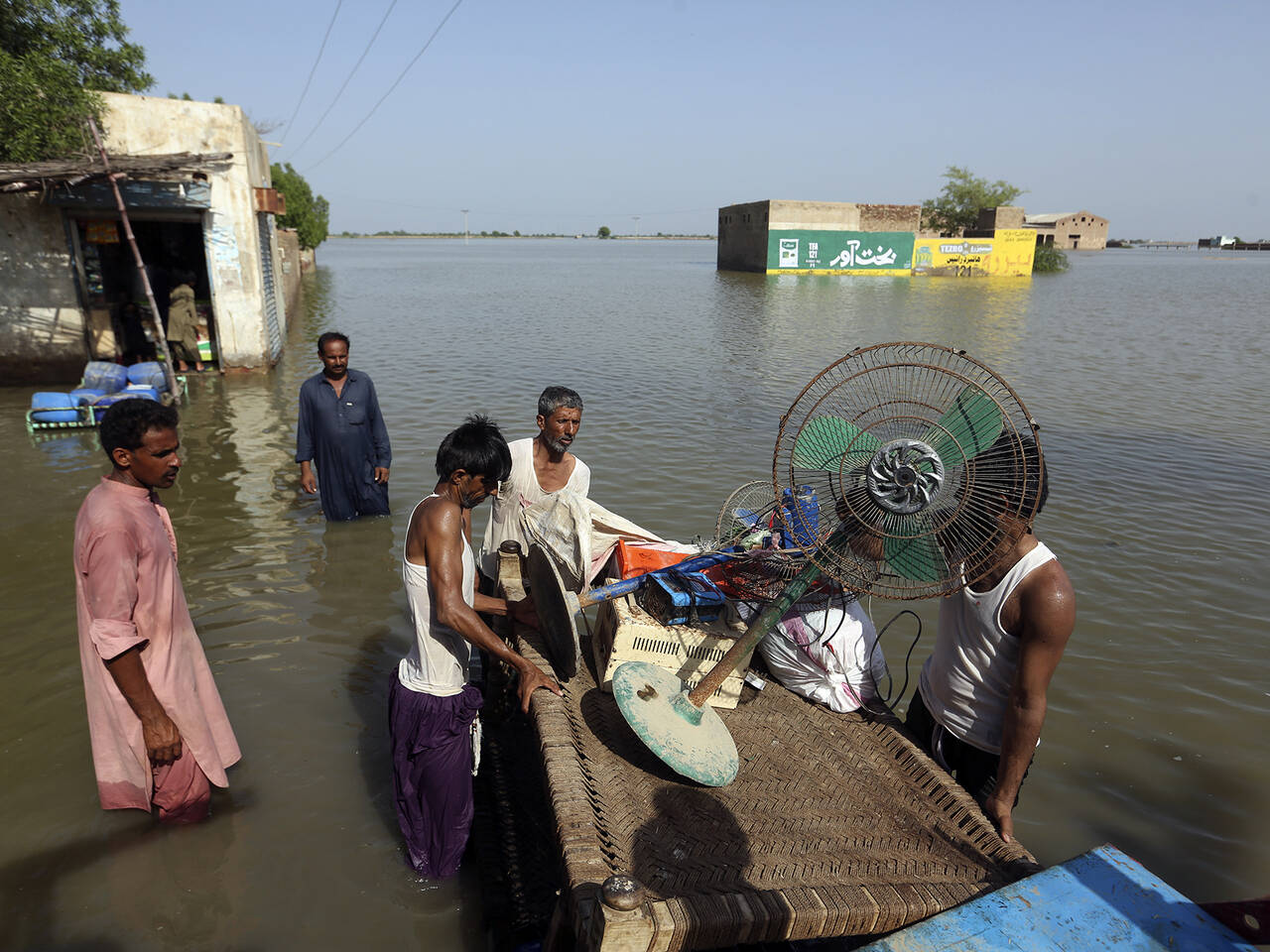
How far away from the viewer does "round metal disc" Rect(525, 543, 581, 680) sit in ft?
8.96

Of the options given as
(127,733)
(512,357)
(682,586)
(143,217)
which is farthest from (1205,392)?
(143,217)

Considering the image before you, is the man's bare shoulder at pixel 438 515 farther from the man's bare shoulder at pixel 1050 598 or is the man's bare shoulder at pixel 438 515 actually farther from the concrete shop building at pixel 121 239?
the concrete shop building at pixel 121 239

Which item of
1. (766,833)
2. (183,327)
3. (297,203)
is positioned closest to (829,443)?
(766,833)

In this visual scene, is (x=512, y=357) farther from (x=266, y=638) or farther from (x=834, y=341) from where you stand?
(x=266, y=638)

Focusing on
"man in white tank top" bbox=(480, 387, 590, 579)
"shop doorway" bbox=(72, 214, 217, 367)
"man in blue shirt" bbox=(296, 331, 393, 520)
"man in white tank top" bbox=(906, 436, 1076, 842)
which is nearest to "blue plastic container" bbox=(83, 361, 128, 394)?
"shop doorway" bbox=(72, 214, 217, 367)

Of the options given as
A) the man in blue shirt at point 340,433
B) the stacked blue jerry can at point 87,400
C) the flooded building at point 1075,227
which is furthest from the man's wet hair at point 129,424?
the flooded building at point 1075,227

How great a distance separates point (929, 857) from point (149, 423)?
2.75 meters

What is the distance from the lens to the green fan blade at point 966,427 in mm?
2162

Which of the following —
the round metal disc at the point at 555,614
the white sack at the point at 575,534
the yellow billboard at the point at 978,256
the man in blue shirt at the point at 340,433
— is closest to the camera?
the round metal disc at the point at 555,614

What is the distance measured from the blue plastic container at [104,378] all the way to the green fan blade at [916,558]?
943cm

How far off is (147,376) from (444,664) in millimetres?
8647

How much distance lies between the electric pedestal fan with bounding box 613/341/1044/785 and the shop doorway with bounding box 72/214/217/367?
9.66 meters

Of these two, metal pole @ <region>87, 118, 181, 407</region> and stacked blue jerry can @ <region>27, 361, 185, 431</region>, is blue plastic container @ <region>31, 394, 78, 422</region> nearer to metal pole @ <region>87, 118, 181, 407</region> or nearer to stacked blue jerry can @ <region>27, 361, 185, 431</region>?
stacked blue jerry can @ <region>27, 361, 185, 431</region>

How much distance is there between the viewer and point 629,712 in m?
2.50
